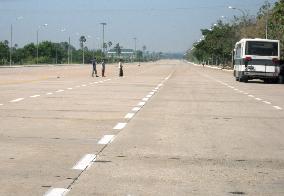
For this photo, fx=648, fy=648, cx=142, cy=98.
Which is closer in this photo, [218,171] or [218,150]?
[218,171]

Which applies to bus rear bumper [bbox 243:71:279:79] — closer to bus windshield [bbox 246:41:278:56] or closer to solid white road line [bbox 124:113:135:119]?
bus windshield [bbox 246:41:278:56]

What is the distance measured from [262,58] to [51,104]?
24561 mm

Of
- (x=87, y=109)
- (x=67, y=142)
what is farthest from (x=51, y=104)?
(x=67, y=142)

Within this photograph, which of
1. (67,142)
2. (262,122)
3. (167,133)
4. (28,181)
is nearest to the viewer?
(28,181)

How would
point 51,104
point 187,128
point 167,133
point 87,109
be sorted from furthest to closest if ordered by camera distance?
point 51,104, point 87,109, point 187,128, point 167,133

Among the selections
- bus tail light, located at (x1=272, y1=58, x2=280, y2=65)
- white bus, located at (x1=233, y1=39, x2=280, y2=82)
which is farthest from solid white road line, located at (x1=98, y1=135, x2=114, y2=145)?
bus tail light, located at (x1=272, y1=58, x2=280, y2=65)

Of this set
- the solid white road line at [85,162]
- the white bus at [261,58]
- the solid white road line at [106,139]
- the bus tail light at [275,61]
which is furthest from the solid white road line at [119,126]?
the bus tail light at [275,61]

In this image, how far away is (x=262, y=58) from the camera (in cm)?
4225

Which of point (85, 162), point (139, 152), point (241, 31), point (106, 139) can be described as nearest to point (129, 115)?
point (106, 139)

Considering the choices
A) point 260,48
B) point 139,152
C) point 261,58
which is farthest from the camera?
point 260,48

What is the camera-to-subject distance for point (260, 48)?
139 feet

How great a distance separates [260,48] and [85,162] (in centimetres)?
3439

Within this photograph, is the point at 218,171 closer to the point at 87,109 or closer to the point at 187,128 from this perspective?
the point at 187,128

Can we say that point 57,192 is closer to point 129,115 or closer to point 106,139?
point 106,139
